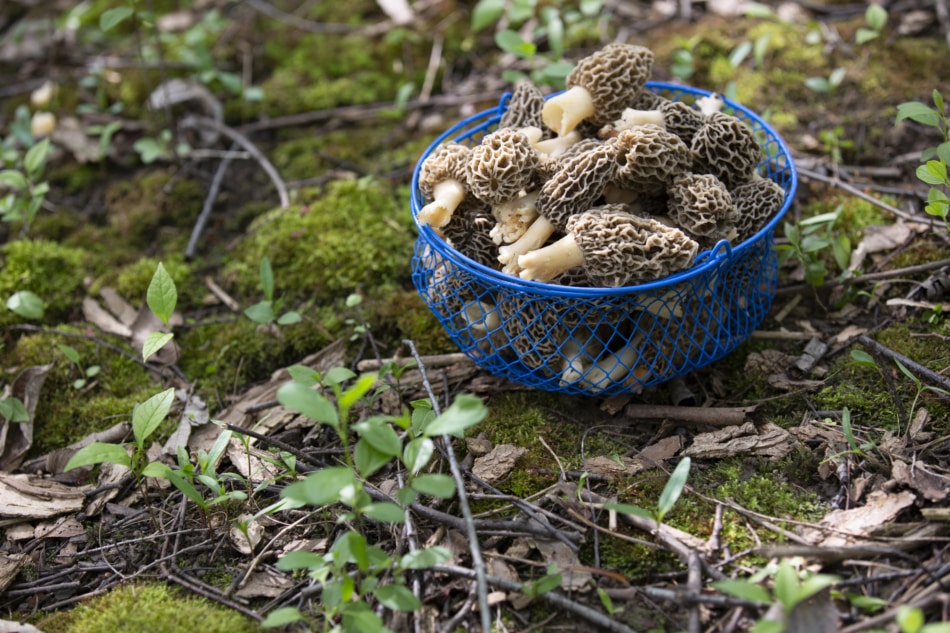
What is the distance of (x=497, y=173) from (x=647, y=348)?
2.20ft

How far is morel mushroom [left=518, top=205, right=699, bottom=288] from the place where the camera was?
1.98 m

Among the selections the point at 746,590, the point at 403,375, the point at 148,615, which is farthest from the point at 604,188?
the point at 148,615

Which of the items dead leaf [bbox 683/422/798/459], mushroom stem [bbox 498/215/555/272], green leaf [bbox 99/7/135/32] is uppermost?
green leaf [bbox 99/7/135/32]

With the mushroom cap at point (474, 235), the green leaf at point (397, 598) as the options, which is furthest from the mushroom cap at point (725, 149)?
the green leaf at point (397, 598)

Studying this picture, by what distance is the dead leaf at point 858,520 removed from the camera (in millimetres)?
1839

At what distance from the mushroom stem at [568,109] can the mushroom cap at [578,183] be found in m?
0.26

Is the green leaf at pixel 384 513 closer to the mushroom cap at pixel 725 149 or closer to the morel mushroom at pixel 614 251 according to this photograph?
the morel mushroom at pixel 614 251

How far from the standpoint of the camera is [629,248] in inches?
78.1

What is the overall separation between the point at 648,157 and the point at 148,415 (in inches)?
59.5

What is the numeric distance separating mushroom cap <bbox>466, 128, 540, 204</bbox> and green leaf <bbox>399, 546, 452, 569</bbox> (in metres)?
1.02

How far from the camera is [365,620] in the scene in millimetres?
1626

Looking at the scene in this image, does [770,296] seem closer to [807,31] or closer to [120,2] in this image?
[807,31]

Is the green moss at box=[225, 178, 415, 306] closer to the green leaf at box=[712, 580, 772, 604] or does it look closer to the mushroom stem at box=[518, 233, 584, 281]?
the mushroom stem at box=[518, 233, 584, 281]

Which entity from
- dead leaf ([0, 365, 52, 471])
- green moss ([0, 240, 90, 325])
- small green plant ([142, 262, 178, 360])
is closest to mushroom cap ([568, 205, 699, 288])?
small green plant ([142, 262, 178, 360])
